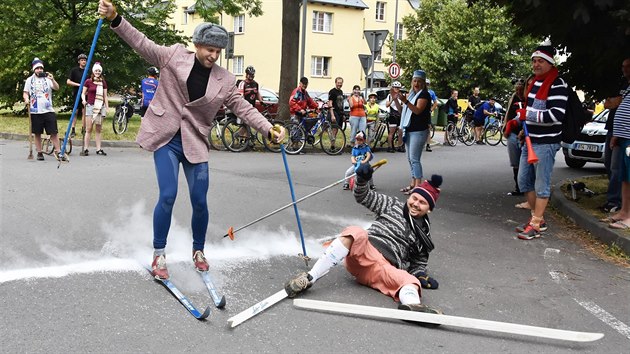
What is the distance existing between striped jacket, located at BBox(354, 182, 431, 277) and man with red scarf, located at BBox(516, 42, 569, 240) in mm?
2555

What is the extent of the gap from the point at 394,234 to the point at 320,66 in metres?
42.2

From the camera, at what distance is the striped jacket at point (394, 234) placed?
4969mm

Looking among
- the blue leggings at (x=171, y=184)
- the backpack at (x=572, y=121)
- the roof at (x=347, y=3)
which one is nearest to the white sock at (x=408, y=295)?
the blue leggings at (x=171, y=184)

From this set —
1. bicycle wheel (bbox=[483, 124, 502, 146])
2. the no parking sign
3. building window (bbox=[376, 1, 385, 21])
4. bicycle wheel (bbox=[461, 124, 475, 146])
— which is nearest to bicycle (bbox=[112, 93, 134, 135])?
the no parking sign

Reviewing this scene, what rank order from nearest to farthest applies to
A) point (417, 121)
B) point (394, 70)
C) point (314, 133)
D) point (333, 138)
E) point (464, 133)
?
1. point (417, 121)
2. point (333, 138)
3. point (314, 133)
4. point (394, 70)
5. point (464, 133)

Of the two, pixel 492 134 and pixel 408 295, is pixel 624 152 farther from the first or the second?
pixel 492 134

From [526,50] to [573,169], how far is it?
75.9 ft

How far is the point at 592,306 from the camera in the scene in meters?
4.90

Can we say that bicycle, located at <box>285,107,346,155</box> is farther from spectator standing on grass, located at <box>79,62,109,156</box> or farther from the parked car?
the parked car

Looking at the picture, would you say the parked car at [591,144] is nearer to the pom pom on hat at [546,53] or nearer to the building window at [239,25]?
the pom pom on hat at [546,53]

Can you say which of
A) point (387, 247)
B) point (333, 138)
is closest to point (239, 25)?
point (333, 138)

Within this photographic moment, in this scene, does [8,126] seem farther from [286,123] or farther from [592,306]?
[592,306]

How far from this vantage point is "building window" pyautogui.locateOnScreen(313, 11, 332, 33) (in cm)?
4566

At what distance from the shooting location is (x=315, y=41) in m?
45.5
